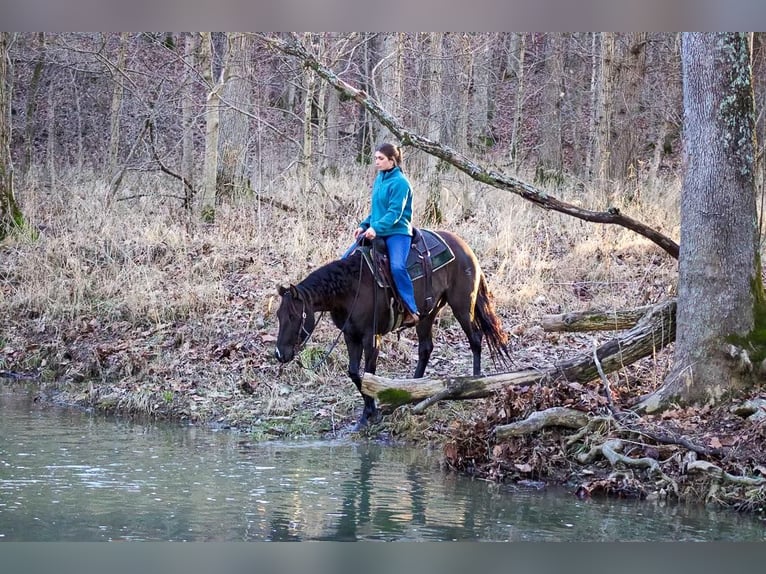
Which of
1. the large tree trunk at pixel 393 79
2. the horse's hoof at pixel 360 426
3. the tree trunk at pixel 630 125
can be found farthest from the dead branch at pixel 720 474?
the tree trunk at pixel 630 125

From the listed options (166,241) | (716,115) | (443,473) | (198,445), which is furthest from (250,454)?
(166,241)

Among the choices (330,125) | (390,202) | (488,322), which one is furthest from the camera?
(330,125)

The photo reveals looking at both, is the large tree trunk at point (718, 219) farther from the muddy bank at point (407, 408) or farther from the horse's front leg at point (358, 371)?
the horse's front leg at point (358, 371)

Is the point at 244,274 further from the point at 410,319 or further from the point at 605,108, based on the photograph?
the point at 605,108

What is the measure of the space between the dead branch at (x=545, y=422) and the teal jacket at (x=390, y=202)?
2.63 metres

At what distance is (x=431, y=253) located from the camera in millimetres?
10375

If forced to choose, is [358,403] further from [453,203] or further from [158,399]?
[453,203]

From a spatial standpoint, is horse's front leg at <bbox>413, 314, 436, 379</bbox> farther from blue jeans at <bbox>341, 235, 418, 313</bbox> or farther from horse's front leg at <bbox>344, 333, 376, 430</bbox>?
horse's front leg at <bbox>344, 333, 376, 430</bbox>

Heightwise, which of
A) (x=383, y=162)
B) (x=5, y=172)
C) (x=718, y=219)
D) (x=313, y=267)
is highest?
(x=5, y=172)

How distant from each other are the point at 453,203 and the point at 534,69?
56.7ft

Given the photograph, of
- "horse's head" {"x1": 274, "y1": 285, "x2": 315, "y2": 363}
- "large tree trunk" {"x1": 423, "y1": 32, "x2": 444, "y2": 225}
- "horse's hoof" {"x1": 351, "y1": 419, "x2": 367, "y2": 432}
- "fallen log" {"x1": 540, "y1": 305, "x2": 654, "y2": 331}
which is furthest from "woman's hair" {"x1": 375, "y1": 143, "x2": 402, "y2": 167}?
"large tree trunk" {"x1": 423, "y1": 32, "x2": 444, "y2": 225}

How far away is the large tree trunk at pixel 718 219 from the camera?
8.16m

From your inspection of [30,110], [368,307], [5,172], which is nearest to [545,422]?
[368,307]

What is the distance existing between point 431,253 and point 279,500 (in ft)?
13.1
